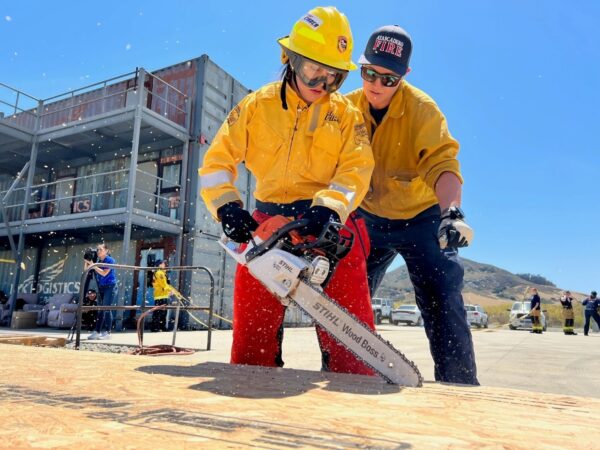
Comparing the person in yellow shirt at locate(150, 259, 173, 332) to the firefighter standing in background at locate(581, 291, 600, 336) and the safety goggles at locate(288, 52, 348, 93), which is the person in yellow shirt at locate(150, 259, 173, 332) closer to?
the safety goggles at locate(288, 52, 348, 93)

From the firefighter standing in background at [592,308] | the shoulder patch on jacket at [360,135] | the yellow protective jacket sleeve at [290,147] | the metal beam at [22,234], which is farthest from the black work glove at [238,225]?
the firefighter standing in background at [592,308]

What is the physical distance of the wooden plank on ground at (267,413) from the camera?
821 mm

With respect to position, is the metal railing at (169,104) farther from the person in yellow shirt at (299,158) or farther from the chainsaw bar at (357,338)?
the chainsaw bar at (357,338)

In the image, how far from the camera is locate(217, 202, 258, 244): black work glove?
2102mm

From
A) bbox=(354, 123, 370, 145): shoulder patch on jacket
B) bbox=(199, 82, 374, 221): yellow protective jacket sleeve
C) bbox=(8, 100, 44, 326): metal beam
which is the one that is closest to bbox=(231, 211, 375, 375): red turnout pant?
bbox=(199, 82, 374, 221): yellow protective jacket sleeve

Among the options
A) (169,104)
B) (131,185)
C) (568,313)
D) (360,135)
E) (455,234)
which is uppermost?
(169,104)

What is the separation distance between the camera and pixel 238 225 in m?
2.10

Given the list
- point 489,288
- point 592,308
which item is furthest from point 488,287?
point 592,308

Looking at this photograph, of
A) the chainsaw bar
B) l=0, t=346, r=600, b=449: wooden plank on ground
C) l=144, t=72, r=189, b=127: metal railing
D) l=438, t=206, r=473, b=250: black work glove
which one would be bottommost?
l=0, t=346, r=600, b=449: wooden plank on ground

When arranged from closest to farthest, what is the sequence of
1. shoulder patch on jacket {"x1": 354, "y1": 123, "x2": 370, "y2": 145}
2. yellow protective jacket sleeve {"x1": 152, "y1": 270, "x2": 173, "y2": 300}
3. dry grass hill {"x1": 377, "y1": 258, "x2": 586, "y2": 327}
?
1. shoulder patch on jacket {"x1": 354, "y1": 123, "x2": 370, "y2": 145}
2. yellow protective jacket sleeve {"x1": 152, "y1": 270, "x2": 173, "y2": 300}
3. dry grass hill {"x1": 377, "y1": 258, "x2": 586, "y2": 327}

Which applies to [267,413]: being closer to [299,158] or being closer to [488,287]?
[299,158]

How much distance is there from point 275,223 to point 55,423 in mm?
1396

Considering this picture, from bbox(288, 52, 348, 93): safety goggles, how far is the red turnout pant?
2.30 ft

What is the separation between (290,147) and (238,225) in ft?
1.79
